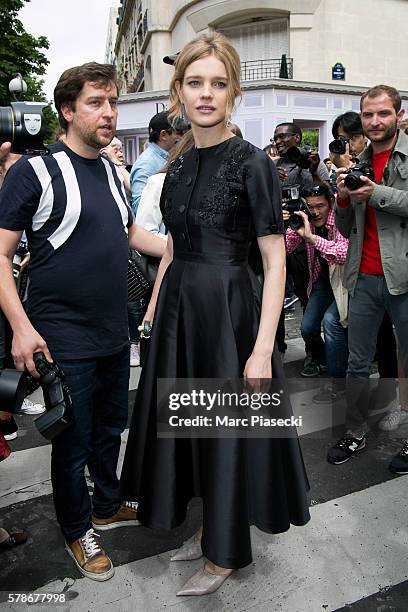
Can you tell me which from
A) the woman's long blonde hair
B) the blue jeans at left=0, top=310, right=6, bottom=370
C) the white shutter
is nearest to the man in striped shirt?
the woman's long blonde hair

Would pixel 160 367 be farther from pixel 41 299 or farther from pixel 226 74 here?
pixel 226 74

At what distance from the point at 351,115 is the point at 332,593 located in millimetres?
3487

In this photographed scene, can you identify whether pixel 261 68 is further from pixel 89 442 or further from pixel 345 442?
pixel 89 442

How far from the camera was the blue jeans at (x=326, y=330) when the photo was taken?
154 inches

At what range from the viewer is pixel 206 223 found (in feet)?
6.67

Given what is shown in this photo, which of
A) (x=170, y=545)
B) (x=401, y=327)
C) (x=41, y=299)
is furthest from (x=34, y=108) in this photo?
(x=401, y=327)

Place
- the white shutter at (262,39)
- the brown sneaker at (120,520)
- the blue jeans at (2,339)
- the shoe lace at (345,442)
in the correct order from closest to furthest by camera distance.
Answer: the brown sneaker at (120,520) < the blue jeans at (2,339) < the shoe lace at (345,442) < the white shutter at (262,39)

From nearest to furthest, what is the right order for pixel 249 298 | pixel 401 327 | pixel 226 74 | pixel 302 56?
pixel 226 74, pixel 249 298, pixel 401 327, pixel 302 56

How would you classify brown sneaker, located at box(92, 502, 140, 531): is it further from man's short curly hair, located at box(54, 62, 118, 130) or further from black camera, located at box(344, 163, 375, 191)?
black camera, located at box(344, 163, 375, 191)

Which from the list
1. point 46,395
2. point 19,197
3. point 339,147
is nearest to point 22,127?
point 19,197

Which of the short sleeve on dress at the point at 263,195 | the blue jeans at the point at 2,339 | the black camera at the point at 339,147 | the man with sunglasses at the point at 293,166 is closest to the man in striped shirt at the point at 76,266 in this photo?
the short sleeve on dress at the point at 263,195

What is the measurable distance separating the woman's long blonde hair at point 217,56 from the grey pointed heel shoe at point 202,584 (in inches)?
75.7

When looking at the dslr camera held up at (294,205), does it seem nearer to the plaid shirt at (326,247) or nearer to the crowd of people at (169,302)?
the plaid shirt at (326,247)

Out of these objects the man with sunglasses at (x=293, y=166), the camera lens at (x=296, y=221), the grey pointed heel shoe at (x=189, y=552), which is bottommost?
the grey pointed heel shoe at (x=189, y=552)
